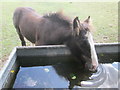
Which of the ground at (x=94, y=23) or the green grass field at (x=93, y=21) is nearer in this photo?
the ground at (x=94, y=23)

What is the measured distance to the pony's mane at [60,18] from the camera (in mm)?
3655

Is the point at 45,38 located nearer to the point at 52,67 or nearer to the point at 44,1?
the point at 52,67

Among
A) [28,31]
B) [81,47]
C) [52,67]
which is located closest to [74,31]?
[81,47]

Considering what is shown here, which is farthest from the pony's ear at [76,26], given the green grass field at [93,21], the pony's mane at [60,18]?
the green grass field at [93,21]

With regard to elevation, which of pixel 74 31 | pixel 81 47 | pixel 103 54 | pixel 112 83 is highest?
pixel 74 31

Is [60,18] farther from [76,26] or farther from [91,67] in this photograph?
[91,67]

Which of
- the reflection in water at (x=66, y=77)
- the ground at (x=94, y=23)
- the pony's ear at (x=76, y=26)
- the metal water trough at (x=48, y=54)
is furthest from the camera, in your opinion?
the ground at (x=94, y=23)

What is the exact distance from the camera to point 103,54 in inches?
147

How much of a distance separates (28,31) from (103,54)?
1.98 meters

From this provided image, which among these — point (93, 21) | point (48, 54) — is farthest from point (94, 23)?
point (48, 54)

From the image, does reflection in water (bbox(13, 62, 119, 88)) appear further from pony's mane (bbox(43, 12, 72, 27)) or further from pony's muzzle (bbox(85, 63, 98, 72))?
pony's mane (bbox(43, 12, 72, 27))

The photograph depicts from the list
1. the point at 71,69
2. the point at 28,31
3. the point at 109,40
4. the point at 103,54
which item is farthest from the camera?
the point at 109,40

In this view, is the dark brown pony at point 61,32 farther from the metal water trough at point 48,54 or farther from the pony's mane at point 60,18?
the metal water trough at point 48,54

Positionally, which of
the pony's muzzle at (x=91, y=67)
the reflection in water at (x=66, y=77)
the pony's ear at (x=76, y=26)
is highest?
the pony's ear at (x=76, y=26)
